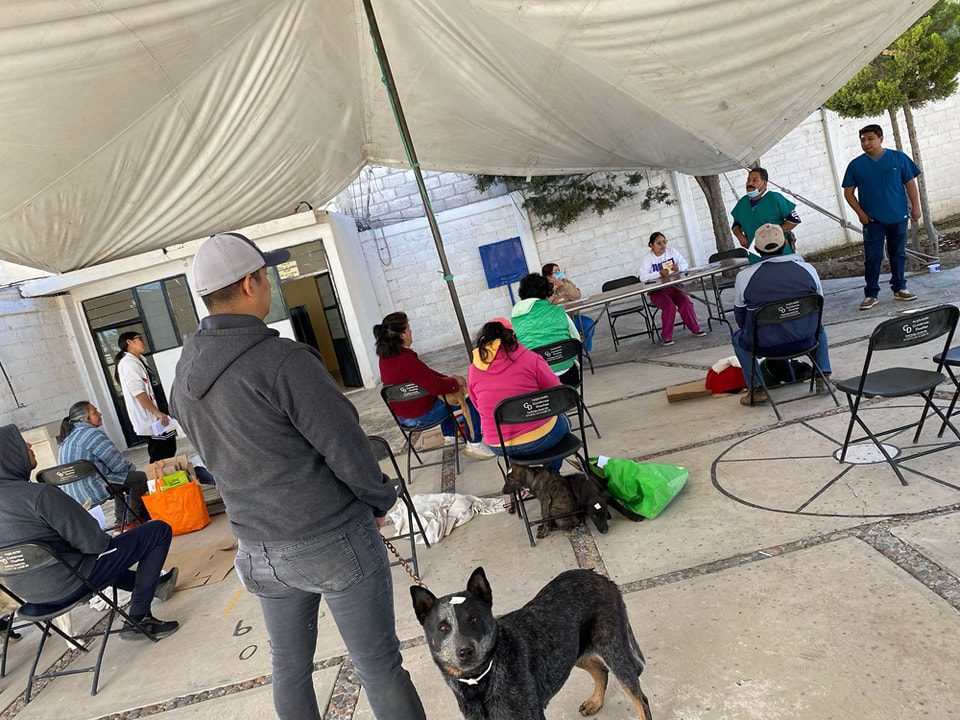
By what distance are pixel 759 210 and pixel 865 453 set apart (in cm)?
354

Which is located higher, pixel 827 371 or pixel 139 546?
pixel 139 546

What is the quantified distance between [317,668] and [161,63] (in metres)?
2.73

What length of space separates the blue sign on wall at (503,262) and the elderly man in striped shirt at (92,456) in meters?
9.15

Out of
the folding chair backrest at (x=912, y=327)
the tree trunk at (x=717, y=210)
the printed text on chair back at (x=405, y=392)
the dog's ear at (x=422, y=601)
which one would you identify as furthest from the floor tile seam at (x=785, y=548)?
the tree trunk at (x=717, y=210)

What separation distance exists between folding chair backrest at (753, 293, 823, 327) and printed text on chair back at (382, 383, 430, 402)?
237 centimetres

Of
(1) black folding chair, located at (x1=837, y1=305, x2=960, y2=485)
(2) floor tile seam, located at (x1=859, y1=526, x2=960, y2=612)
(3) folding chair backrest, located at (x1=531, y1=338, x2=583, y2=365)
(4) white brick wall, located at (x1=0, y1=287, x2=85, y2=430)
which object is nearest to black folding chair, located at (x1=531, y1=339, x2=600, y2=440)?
(3) folding chair backrest, located at (x1=531, y1=338, x2=583, y2=365)

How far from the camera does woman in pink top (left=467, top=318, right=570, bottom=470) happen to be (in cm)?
371

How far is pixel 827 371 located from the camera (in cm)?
484

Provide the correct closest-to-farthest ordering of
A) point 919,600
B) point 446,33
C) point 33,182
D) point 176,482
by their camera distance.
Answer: point 919,600 → point 33,182 → point 446,33 → point 176,482

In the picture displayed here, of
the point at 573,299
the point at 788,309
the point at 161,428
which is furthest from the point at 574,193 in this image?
the point at 161,428

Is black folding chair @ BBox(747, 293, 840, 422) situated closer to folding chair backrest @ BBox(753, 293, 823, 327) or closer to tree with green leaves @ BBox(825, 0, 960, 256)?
folding chair backrest @ BBox(753, 293, 823, 327)

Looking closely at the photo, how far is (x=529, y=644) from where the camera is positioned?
6.03 ft

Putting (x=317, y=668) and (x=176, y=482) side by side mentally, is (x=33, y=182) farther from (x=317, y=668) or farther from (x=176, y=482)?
(x=176, y=482)

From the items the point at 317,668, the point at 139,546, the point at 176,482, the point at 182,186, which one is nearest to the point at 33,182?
the point at 182,186
